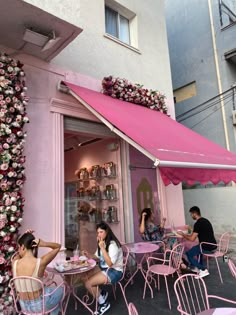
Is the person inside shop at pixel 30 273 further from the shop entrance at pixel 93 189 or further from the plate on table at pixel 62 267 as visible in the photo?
the shop entrance at pixel 93 189

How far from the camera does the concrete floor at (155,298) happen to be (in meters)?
4.14

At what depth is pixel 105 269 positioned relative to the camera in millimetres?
4145

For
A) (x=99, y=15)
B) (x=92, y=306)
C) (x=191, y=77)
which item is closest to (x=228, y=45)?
(x=191, y=77)

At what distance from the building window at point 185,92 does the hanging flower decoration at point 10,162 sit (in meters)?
9.32

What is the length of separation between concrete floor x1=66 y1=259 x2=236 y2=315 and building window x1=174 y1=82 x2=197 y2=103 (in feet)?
28.2

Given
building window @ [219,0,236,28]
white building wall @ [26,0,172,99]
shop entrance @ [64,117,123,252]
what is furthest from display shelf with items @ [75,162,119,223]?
building window @ [219,0,236,28]

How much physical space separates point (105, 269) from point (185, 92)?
10.3 meters

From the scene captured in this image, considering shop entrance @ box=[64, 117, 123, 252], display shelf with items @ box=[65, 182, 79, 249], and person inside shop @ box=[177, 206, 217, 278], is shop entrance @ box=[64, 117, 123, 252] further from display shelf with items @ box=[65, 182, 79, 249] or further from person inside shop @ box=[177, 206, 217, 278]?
person inside shop @ box=[177, 206, 217, 278]

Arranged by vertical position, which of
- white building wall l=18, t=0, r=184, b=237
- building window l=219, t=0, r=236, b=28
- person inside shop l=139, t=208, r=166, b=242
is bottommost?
person inside shop l=139, t=208, r=166, b=242

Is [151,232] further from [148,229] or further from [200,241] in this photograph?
[200,241]

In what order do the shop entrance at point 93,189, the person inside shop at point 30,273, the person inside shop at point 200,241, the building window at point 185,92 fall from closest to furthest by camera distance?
the person inside shop at point 30,273, the person inside shop at point 200,241, the shop entrance at point 93,189, the building window at point 185,92

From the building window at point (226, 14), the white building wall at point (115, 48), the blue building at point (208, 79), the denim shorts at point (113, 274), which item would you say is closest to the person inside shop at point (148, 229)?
the denim shorts at point (113, 274)

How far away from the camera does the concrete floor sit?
4137 millimetres

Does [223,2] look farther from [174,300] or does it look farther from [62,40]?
[174,300]
